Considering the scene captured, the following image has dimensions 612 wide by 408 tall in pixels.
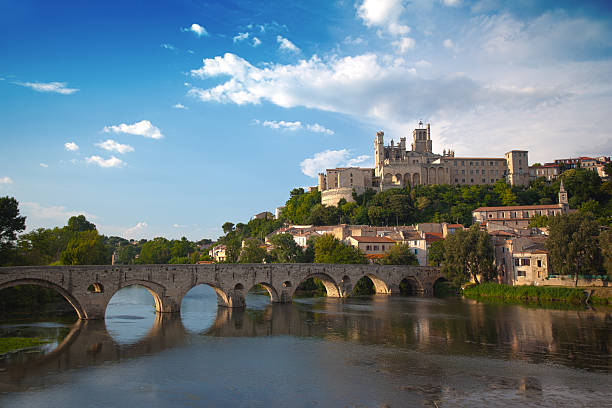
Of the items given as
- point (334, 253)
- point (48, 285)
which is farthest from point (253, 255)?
point (48, 285)

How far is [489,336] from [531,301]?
63.2 ft

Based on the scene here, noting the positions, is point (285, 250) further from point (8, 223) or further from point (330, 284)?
point (8, 223)

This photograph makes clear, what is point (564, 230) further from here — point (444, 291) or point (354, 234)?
point (354, 234)

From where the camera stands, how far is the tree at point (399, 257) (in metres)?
57.6

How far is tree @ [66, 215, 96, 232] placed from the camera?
Answer: 79194mm

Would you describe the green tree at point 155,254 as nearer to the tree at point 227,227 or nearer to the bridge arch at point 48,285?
the tree at point 227,227

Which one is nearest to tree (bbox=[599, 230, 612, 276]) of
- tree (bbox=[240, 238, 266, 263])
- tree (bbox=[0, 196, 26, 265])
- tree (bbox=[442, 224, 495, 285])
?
tree (bbox=[442, 224, 495, 285])

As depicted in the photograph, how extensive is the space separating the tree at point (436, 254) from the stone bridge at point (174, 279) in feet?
26.7

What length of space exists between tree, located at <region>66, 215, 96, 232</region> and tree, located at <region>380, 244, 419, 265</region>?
54.6 m

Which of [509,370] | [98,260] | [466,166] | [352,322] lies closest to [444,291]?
[352,322]

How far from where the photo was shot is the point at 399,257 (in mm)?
57562

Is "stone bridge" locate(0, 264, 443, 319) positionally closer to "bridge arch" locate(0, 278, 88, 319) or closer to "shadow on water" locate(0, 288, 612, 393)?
"bridge arch" locate(0, 278, 88, 319)

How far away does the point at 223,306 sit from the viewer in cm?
3994

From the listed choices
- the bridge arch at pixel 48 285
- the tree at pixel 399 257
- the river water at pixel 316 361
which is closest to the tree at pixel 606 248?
the river water at pixel 316 361
